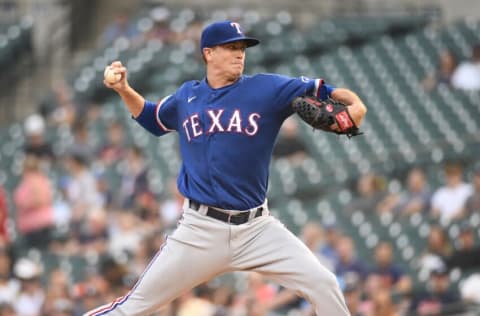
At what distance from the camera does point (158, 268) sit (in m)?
5.07

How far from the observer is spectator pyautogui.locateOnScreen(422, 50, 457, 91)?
43.2ft

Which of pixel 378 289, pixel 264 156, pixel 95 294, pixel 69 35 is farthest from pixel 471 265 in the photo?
pixel 69 35

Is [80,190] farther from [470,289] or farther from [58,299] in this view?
[470,289]

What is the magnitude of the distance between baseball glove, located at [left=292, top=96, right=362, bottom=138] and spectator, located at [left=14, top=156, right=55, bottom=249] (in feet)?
18.8

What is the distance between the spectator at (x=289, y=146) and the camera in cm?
1169

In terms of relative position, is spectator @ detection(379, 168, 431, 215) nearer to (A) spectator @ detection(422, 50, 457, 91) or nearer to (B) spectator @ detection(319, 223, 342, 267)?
(B) spectator @ detection(319, 223, 342, 267)

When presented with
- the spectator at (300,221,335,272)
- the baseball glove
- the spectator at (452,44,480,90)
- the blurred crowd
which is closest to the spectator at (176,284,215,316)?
the blurred crowd

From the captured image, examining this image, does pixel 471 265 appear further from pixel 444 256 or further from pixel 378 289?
pixel 378 289

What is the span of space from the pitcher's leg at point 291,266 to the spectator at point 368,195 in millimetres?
5467

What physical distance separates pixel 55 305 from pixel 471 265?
127 inches

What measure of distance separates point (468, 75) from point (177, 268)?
8.50m

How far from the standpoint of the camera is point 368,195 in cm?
1074

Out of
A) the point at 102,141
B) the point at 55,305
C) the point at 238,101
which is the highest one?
the point at 238,101

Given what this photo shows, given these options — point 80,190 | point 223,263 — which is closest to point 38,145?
point 80,190
